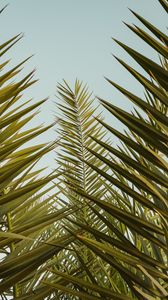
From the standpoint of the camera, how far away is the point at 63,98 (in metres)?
2.62

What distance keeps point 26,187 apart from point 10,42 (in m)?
0.39

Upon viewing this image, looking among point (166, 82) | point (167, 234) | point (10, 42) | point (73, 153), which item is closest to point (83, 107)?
point (73, 153)

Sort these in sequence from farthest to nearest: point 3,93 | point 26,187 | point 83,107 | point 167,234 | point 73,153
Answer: point 83,107 < point 73,153 < point 3,93 < point 26,187 < point 167,234

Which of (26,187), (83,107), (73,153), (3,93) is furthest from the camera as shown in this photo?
(83,107)

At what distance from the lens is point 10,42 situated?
3.18ft

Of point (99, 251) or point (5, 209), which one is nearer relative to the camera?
point (99, 251)

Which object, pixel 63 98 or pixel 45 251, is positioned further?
pixel 63 98

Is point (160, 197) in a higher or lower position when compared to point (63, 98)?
lower

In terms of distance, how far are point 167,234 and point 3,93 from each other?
0.47 m

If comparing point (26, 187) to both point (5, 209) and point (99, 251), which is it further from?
point (99, 251)

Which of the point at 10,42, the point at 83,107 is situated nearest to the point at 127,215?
the point at 10,42

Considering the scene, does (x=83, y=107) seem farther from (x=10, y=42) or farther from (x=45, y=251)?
(x=45, y=251)

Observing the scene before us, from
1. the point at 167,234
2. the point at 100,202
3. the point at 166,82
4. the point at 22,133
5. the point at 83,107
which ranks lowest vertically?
the point at 167,234

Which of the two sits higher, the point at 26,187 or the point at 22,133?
the point at 22,133
